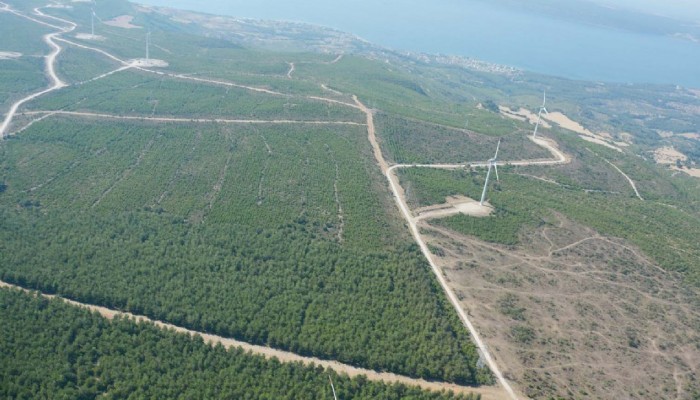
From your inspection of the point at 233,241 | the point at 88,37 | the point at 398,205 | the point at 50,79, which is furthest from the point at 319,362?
the point at 88,37

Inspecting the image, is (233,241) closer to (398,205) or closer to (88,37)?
(398,205)

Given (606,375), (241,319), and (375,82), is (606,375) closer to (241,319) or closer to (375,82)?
(241,319)

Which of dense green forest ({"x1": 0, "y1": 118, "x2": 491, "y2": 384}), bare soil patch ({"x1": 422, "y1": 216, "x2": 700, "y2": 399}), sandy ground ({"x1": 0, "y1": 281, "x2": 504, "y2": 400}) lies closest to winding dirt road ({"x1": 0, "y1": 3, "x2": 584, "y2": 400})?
sandy ground ({"x1": 0, "y1": 281, "x2": 504, "y2": 400})

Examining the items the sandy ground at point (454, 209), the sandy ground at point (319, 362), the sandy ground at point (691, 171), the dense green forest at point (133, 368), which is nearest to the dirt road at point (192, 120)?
the sandy ground at point (454, 209)

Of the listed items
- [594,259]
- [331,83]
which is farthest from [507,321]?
[331,83]

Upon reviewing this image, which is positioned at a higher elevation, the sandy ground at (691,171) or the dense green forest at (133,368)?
the sandy ground at (691,171)

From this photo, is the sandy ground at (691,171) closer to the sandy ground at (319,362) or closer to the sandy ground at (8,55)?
the sandy ground at (319,362)
